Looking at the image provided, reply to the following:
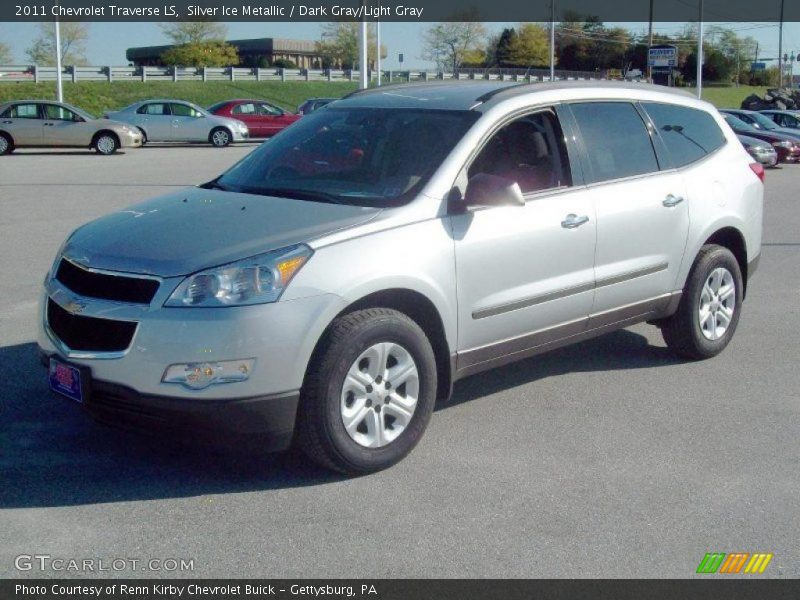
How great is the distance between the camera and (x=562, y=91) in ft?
20.6

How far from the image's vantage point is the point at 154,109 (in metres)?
33.6

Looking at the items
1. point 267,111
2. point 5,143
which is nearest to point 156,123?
point 267,111

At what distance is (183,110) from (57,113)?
6.00 m

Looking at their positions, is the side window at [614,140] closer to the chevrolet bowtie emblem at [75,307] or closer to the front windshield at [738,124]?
the chevrolet bowtie emblem at [75,307]

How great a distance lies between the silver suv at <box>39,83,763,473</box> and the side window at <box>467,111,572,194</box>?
0.04ft

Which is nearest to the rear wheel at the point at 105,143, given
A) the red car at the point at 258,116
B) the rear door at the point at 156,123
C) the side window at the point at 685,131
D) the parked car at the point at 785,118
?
the rear door at the point at 156,123

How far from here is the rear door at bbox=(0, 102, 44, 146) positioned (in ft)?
91.2

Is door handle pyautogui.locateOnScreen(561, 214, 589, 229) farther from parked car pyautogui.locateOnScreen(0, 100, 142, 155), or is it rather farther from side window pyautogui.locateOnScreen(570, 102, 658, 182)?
parked car pyautogui.locateOnScreen(0, 100, 142, 155)

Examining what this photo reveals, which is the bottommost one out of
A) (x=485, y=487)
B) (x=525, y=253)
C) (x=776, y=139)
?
(x=485, y=487)

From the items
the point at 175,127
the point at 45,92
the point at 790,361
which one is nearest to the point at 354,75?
the point at 45,92

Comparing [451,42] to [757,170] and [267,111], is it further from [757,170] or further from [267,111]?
[757,170]

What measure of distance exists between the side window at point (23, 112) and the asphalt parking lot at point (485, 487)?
2257cm

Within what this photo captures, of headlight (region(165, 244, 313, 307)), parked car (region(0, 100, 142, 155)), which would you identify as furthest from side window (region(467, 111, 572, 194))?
parked car (region(0, 100, 142, 155))

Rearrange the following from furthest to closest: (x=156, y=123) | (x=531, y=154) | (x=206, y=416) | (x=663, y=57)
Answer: (x=663, y=57)
(x=156, y=123)
(x=531, y=154)
(x=206, y=416)
